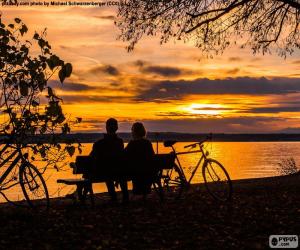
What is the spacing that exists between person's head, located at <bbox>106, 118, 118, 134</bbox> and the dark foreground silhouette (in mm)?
1636

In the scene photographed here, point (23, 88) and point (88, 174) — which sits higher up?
point (23, 88)

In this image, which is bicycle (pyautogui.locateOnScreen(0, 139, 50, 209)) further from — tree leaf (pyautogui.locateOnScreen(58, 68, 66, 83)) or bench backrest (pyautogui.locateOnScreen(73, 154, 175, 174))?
tree leaf (pyautogui.locateOnScreen(58, 68, 66, 83))

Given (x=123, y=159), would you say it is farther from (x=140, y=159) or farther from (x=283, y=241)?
(x=283, y=241)

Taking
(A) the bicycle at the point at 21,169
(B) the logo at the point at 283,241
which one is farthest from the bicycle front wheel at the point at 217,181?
(A) the bicycle at the point at 21,169

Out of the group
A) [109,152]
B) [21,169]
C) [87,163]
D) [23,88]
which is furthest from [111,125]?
[23,88]

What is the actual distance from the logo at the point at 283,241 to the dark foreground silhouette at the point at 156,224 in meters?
0.12

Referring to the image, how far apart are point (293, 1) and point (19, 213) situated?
10366mm

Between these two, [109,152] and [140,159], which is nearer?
[109,152]

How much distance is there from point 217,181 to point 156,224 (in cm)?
304

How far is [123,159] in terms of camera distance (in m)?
12.0

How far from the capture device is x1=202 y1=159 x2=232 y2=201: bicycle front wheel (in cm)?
1239

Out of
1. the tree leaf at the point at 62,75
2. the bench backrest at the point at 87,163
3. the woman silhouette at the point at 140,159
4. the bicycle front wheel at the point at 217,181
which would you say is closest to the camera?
the tree leaf at the point at 62,75

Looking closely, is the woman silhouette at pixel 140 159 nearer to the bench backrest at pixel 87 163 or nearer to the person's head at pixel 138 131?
the person's head at pixel 138 131

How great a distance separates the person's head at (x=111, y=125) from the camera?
1197 cm
